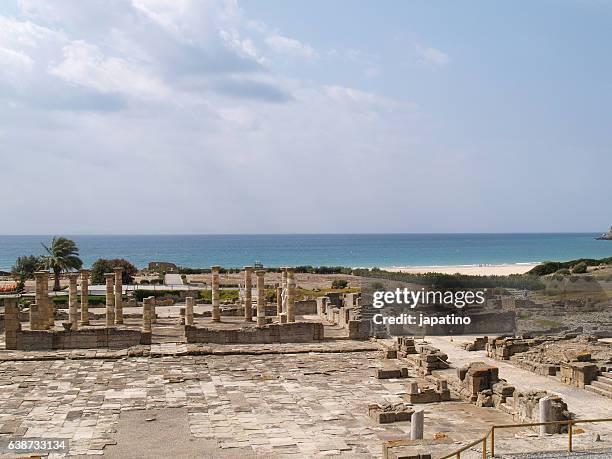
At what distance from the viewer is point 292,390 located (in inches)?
864

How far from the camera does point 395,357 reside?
92.7 ft

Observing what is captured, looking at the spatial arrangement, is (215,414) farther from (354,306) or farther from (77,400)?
(354,306)

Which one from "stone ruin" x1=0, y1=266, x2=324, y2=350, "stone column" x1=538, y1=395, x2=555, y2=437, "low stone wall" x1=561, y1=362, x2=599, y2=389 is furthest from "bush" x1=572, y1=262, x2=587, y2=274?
"stone column" x1=538, y1=395, x2=555, y2=437

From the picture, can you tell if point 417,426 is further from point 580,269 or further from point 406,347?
point 580,269

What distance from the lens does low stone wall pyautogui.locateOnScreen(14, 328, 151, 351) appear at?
29.7m

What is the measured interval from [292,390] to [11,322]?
46.7 ft

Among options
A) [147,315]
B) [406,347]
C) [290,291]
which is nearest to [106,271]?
[290,291]

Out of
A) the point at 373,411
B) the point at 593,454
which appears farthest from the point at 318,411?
the point at 593,454

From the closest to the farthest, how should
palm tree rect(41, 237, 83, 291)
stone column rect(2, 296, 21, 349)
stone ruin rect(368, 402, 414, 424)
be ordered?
stone ruin rect(368, 402, 414, 424), stone column rect(2, 296, 21, 349), palm tree rect(41, 237, 83, 291)

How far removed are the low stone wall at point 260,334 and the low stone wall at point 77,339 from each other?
2.74 metres

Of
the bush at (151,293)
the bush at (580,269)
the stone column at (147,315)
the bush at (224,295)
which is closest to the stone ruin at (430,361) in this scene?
the stone column at (147,315)

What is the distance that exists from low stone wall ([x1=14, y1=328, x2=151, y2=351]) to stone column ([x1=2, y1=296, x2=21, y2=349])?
0.18 m

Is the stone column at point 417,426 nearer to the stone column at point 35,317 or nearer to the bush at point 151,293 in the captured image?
the stone column at point 35,317

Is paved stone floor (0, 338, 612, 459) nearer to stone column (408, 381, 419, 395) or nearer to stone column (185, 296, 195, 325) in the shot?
stone column (408, 381, 419, 395)
